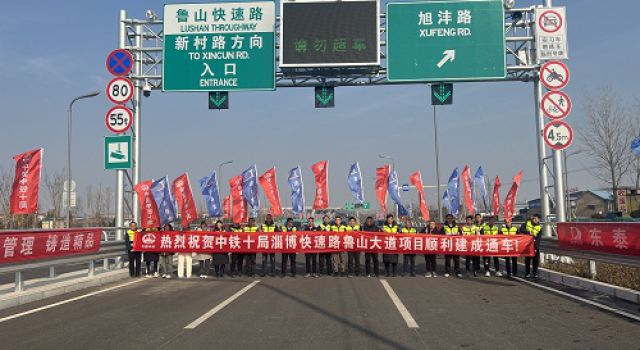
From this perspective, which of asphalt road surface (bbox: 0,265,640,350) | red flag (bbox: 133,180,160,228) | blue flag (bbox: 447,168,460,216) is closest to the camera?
asphalt road surface (bbox: 0,265,640,350)

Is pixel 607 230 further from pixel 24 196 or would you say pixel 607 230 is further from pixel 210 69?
pixel 24 196

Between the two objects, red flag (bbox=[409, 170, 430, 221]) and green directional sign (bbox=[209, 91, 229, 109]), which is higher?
green directional sign (bbox=[209, 91, 229, 109])

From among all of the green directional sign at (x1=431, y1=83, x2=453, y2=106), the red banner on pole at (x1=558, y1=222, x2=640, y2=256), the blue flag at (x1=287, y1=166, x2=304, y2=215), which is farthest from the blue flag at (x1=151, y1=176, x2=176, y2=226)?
the red banner on pole at (x1=558, y1=222, x2=640, y2=256)

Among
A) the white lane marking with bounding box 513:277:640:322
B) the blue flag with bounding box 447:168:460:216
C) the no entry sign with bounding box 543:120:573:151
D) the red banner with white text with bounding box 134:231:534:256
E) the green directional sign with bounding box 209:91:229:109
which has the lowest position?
the white lane marking with bounding box 513:277:640:322

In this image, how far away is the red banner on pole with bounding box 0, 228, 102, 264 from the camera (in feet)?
32.4

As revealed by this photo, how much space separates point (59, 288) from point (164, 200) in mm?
4748

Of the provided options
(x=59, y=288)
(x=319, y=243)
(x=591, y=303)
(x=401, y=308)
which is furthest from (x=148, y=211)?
(x=591, y=303)

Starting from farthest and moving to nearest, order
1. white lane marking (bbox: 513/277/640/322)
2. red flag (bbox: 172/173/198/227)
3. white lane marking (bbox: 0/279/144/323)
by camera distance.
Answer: red flag (bbox: 172/173/198/227) < white lane marking (bbox: 0/279/144/323) < white lane marking (bbox: 513/277/640/322)

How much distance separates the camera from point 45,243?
1097 cm

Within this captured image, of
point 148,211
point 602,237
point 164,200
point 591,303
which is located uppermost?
point 164,200

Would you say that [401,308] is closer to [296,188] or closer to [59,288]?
[59,288]

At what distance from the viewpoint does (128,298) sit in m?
10.6

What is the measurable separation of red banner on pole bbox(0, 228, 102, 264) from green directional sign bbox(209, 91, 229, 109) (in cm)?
581

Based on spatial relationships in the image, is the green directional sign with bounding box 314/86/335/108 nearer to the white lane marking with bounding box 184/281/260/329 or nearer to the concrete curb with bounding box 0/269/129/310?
the white lane marking with bounding box 184/281/260/329
